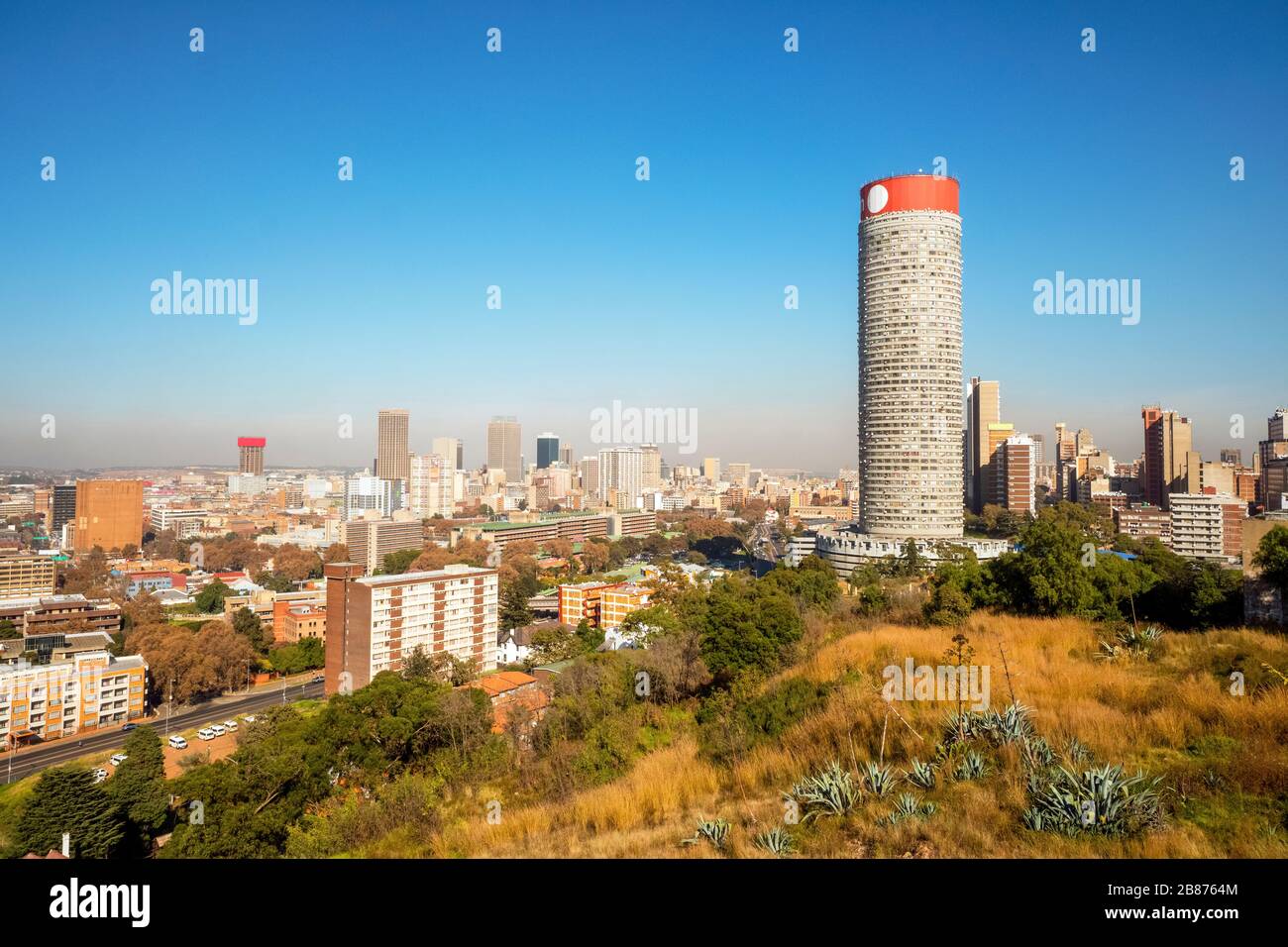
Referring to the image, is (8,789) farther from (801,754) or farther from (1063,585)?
(1063,585)

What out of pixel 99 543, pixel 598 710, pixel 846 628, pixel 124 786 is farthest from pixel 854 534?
pixel 99 543

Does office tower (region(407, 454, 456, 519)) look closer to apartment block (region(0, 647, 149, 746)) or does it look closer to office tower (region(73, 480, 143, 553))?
office tower (region(73, 480, 143, 553))

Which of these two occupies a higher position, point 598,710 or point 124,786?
point 598,710

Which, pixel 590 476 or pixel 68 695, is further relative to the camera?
pixel 590 476

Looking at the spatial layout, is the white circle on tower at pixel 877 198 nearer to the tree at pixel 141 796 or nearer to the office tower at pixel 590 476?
the tree at pixel 141 796

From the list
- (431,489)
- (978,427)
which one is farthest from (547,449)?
(978,427)

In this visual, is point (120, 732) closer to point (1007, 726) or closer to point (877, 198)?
point (1007, 726)
